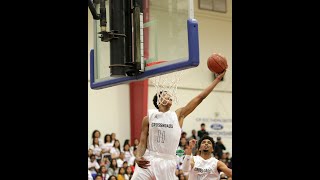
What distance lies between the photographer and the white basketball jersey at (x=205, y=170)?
24.8 feet

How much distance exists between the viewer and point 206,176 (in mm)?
7555

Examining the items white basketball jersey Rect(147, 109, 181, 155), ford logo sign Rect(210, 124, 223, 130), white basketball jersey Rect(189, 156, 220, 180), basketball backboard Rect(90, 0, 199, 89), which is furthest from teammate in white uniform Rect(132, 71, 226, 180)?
ford logo sign Rect(210, 124, 223, 130)

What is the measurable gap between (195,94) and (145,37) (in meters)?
12.3

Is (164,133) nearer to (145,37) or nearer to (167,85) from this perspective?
(167,85)

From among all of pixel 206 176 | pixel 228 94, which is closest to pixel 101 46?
pixel 206 176

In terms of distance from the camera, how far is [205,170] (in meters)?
7.56

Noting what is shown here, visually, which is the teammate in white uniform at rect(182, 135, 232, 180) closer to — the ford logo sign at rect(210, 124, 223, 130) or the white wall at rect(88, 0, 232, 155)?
the white wall at rect(88, 0, 232, 155)

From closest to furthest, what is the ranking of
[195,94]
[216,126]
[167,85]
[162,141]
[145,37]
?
[145,37] < [162,141] < [167,85] < [195,94] < [216,126]

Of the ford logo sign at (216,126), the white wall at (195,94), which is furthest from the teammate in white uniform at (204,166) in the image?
the ford logo sign at (216,126)

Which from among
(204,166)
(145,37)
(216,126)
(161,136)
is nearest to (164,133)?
(161,136)

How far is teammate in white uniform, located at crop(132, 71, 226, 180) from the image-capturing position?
23.3 ft

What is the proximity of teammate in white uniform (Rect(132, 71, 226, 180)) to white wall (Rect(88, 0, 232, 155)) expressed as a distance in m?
7.91
